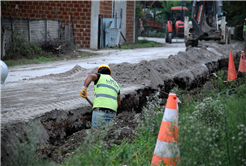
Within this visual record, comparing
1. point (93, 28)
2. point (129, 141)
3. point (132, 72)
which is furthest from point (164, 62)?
point (93, 28)

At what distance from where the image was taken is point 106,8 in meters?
17.5

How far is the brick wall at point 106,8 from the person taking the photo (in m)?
16.9

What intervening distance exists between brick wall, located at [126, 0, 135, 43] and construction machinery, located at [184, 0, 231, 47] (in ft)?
20.9

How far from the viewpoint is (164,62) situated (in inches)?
336

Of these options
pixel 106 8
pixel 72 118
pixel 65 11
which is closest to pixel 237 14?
pixel 106 8

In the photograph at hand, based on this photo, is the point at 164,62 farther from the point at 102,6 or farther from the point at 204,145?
the point at 102,6

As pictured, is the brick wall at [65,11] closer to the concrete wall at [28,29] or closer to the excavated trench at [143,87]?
the concrete wall at [28,29]

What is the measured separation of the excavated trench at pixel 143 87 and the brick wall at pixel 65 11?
26.7 ft

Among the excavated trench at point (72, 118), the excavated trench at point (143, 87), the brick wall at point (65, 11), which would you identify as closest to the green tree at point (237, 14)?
the excavated trench at point (143, 87)

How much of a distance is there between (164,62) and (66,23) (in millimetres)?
9895

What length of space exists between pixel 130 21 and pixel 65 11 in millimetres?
6587

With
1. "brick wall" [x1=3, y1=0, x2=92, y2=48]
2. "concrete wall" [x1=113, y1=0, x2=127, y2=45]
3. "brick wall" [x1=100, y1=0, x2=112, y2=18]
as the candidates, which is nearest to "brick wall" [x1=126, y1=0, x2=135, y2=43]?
"concrete wall" [x1=113, y1=0, x2=127, y2=45]

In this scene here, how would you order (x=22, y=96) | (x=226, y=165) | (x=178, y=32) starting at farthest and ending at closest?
(x=178, y=32), (x=22, y=96), (x=226, y=165)

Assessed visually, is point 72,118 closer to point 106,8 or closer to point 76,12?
point 76,12
